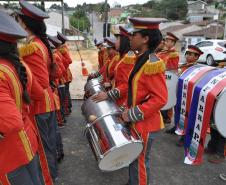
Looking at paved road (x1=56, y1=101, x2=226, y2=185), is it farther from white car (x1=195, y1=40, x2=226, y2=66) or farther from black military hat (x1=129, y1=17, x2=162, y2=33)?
white car (x1=195, y1=40, x2=226, y2=66)

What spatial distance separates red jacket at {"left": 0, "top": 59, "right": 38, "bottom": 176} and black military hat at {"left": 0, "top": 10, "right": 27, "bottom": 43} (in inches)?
6.2

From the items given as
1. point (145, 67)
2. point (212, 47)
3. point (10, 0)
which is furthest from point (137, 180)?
point (212, 47)

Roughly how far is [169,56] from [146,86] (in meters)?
3.23

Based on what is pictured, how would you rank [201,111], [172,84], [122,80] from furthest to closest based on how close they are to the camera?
[172,84] → [122,80] → [201,111]

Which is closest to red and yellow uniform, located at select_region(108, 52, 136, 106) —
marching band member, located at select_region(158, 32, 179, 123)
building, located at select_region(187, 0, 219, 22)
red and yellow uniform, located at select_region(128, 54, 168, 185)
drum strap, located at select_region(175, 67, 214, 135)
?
red and yellow uniform, located at select_region(128, 54, 168, 185)

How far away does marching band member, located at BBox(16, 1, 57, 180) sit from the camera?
124 inches

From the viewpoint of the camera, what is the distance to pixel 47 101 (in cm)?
353

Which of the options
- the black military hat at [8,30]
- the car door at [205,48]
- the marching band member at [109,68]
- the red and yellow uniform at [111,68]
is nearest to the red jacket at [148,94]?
the black military hat at [8,30]

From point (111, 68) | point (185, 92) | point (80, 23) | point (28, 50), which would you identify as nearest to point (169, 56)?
point (111, 68)

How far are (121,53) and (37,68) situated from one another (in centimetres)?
189

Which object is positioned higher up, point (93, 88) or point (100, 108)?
point (100, 108)

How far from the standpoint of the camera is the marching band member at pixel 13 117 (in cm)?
194

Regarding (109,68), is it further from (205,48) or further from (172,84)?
(205,48)

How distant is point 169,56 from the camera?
6094mm
